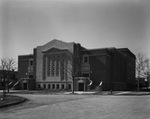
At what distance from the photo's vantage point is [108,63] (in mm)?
59438

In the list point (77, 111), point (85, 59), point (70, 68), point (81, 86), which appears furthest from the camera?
point (85, 59)

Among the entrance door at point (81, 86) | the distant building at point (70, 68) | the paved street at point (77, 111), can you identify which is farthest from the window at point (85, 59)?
the paved street at point (77, 111)

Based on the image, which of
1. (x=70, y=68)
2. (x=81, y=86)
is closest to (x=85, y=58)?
(x=70, y=68)

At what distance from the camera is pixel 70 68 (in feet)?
192

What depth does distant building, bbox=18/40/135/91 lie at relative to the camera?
5703 centimetres

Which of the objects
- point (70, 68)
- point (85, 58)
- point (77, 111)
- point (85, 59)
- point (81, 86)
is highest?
point (85, 58)

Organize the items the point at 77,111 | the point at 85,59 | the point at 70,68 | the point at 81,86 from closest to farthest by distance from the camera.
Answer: the point at 77,111
the point at 81,86
the point at 70,68
the point at 85,59

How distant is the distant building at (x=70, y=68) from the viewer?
57.0 m

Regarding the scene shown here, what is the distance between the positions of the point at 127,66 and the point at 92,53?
2484cm

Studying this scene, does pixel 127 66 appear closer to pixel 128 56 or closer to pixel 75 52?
pixel 128 56

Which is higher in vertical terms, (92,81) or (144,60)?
(144,60)

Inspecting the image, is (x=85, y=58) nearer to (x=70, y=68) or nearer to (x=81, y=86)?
(x=70, y=68)

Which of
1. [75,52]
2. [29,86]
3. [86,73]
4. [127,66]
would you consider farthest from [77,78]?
[127,66]

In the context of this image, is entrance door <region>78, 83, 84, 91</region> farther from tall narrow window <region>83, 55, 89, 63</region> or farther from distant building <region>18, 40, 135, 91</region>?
tall narrow window <region>83, 55, 89, 63</region>
